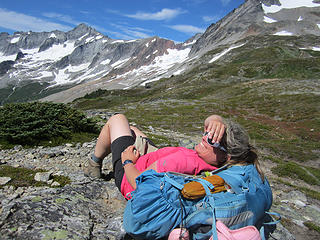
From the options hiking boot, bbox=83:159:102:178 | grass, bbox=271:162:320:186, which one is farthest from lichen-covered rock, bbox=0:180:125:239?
grass, bbox=271:162:320:186

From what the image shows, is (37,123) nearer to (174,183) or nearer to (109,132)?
(109,132)

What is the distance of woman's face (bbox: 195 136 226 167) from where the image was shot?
4.07 metres

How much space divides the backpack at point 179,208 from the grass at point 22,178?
321 centimetres

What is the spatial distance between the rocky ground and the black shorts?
698mm

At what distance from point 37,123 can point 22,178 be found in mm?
4513

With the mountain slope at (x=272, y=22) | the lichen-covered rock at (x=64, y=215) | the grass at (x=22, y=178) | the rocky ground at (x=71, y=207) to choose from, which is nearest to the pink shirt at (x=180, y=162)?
the lichen-covered rock at (x=64, y=215)

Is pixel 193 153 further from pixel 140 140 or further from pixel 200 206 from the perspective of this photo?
pixel 140 140

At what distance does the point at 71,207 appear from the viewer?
4.10 meters

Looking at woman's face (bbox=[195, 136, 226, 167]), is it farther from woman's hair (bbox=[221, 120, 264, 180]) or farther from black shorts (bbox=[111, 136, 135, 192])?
black shorts (bbox=[111, 136, 135, 192])

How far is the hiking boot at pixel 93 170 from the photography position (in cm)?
607

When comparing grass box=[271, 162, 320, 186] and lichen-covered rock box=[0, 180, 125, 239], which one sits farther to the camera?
grass box=[271, 162, 320, 186]

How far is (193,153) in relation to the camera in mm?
4121

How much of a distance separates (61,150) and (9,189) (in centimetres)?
377

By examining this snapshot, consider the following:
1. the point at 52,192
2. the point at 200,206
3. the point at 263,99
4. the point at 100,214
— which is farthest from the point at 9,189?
the point at 263,99
